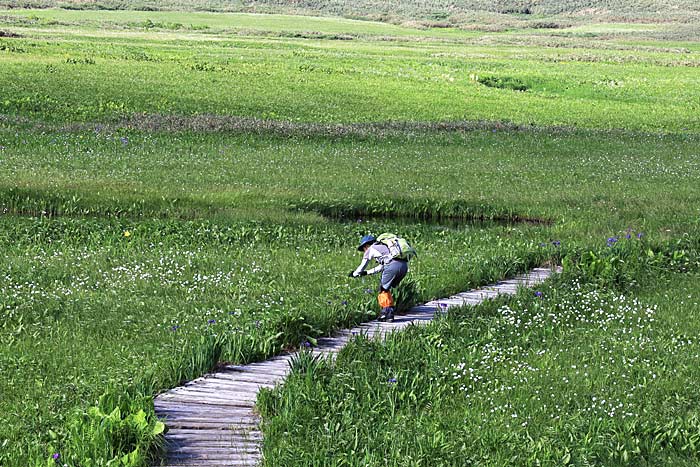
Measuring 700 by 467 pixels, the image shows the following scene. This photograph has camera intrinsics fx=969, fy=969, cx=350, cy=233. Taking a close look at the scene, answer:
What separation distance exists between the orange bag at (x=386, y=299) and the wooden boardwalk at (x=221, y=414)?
731mm

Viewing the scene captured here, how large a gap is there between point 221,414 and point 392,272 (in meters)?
3.96

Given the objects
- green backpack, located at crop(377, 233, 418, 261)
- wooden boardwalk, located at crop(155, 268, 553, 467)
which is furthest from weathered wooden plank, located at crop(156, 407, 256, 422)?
green backpack, located at crop(377, 233, 418, 261)

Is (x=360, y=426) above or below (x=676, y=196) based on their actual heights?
above

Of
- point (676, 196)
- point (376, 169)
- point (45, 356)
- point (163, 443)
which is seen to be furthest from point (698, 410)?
point (376, 169)

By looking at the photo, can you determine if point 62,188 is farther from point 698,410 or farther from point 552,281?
point 698,410

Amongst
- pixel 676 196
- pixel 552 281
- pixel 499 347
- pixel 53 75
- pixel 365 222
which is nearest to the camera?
pixel 499 347

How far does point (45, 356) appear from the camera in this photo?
10.5 m

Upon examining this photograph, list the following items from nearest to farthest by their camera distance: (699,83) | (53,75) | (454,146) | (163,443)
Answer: (163,443)
(454,146)
(53,75)
(699,83)

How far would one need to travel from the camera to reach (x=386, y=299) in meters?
12.4

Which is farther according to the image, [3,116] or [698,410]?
[3,116]

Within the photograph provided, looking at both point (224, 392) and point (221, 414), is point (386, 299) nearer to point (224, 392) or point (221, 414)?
point (224, 392)

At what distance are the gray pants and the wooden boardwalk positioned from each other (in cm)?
84

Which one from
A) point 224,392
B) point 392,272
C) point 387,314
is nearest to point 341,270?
point 387,314

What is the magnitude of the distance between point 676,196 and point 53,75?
32804 millimetres
